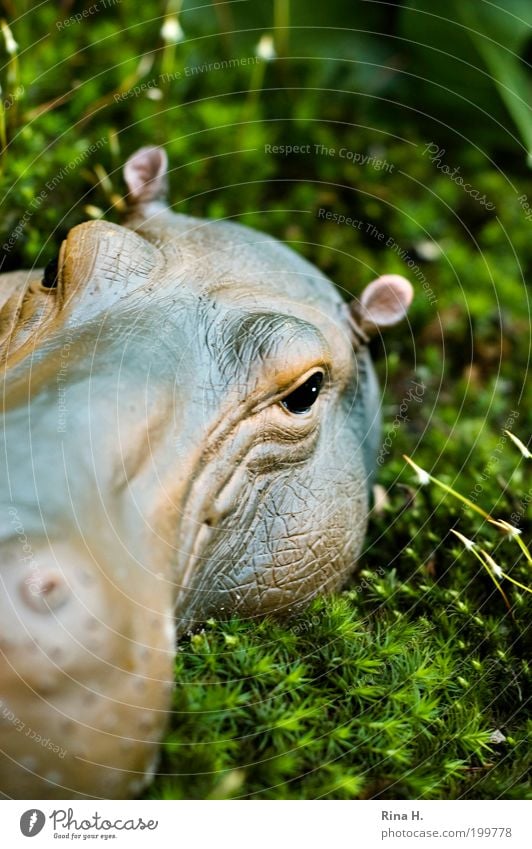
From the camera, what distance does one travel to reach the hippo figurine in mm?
1765

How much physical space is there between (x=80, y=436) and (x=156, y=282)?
65 centimetres

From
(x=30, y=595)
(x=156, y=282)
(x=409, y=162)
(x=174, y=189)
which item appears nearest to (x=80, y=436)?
(x=30, y=595)

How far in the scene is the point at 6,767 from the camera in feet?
5.92

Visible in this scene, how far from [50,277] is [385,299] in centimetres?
115

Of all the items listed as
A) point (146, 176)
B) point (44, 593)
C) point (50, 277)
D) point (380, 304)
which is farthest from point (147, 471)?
point (146, 176)

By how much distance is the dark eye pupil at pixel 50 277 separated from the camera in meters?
2.43

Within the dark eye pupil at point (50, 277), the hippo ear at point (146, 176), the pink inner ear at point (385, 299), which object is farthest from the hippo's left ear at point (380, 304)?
the dark eye pupil at point (50, 277)

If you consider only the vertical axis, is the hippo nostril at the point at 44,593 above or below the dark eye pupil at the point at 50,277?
below

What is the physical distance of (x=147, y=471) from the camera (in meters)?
1.93

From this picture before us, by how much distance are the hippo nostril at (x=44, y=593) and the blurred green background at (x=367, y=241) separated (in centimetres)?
48
